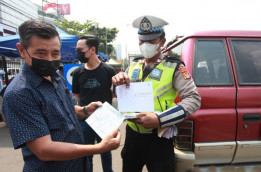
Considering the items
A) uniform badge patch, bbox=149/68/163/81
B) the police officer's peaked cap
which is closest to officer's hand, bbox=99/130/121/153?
uniform badge patch, bbox=149/68/163/81

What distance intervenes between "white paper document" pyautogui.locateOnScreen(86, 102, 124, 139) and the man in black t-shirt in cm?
111

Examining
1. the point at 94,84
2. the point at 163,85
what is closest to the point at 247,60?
the point at 163,85

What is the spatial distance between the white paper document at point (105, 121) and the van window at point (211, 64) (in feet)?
3.10

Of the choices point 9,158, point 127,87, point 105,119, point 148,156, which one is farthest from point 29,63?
point 9,158

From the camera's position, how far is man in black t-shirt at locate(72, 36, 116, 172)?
243cm

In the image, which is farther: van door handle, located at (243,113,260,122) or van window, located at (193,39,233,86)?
van window, located at (193,39,233,86)

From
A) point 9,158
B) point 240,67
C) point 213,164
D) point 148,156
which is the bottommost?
point 9,158

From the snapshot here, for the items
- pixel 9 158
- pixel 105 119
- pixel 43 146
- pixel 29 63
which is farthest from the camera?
pixel 9 158

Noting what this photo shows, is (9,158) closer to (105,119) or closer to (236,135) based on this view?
(105,119)

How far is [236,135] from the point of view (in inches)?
67.1

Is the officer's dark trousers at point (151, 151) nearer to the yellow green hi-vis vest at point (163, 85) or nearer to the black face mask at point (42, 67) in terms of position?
the yellow green hi-vis vest at point (163, 85)

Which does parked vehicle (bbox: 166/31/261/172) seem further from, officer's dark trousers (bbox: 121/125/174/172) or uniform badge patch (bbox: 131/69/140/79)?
uniform badge patch (bbox: 131/69/140/79)

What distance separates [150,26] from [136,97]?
625 millimetres

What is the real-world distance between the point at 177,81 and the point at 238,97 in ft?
2.41
